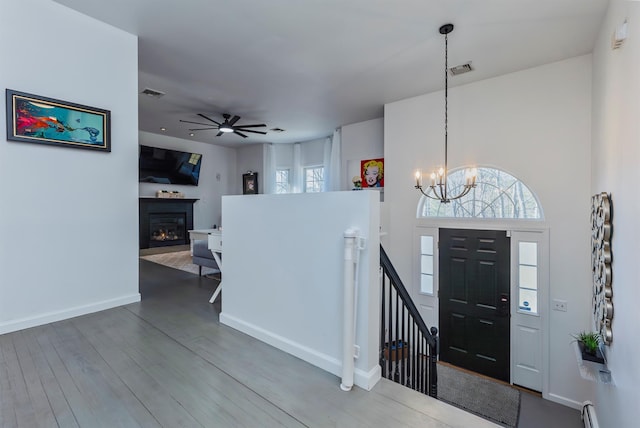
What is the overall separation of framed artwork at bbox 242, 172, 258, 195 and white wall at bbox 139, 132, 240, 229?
48 cm

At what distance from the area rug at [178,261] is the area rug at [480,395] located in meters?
3.93

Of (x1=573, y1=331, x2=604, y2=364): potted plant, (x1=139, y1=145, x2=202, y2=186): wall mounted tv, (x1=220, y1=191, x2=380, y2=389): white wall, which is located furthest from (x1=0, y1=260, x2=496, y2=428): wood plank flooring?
(x1=139, y1=145, x2=202, y2=186): wall mounted tv

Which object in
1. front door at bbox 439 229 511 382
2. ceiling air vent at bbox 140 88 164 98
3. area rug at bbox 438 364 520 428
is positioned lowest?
area rug at bbox 438 364 520 428

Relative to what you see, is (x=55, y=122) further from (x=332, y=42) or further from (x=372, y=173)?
(x=372, y=173)

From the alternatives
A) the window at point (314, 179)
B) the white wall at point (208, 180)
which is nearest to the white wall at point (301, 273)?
the window at point (314, 179)

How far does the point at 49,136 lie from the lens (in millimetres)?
2510

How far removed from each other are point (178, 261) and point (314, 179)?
Result: 13.7 feet

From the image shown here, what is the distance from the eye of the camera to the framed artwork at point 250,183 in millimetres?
9047

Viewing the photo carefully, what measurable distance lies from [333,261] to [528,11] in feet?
9.72

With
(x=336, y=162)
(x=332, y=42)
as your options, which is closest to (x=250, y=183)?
(x=336, y=162)

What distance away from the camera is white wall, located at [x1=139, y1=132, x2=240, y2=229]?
27.1 feet

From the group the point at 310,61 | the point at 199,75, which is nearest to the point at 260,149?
the point at 199,75

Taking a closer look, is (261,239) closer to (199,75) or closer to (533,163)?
(199,75)

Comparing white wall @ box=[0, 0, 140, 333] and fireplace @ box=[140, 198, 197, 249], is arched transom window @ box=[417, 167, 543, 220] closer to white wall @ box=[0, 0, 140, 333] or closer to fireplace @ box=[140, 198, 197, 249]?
white wall @ box=[0, 0, 140, 333]
